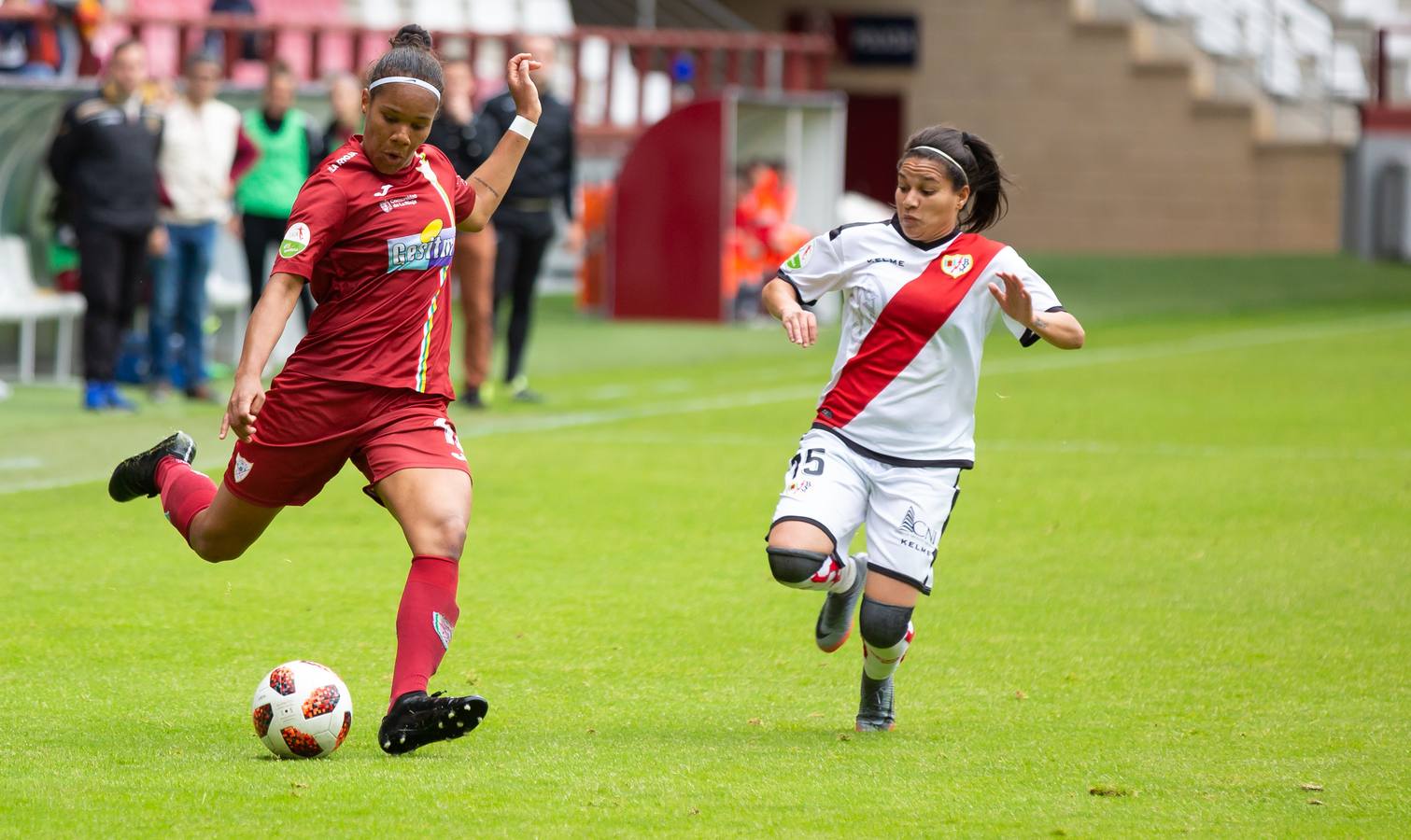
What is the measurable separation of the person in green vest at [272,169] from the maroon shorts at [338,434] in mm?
8319

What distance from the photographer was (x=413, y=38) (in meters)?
5.75

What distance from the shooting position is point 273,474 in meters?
5.68

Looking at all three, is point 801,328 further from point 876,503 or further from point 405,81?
point 405,81

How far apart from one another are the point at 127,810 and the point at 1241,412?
10855mm

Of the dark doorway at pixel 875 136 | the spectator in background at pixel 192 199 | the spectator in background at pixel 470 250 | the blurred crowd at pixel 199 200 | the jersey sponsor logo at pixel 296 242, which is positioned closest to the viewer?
the jersey sponsor logo at pixel 296 242

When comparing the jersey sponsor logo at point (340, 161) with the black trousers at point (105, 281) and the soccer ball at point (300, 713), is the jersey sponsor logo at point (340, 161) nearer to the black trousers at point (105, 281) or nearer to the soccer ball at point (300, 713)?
the soccer ball at point (300, 713)

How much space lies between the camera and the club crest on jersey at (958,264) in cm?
597

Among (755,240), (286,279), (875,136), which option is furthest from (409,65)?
(875,136)

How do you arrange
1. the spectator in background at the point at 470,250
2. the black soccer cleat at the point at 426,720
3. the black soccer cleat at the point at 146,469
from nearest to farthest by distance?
1. the black soccer cleat at the point at 426,720
2. the black soccer cleat at the point at 146,469
3. the spectator in background at the point at 470,250

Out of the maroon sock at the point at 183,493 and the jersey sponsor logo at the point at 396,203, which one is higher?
the jersey sponsor logo at the point at 396,203

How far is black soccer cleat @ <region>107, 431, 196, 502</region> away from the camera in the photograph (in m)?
6.55

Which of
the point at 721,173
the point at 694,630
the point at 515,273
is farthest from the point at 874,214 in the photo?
the point at 694,630

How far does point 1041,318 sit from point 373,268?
182 centimetres

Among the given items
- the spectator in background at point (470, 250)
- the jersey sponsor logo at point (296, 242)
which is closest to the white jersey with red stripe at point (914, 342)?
the jersey sponsor logo at point (296, 242)
